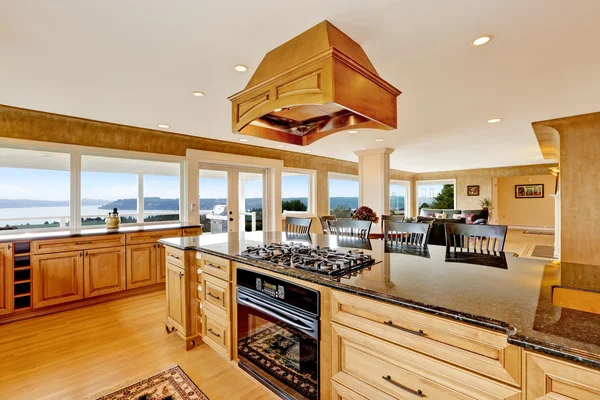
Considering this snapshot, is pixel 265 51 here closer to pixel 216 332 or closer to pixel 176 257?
pixel 176 257

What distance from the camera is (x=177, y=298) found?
251 cm

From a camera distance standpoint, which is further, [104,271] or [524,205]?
[524,205]

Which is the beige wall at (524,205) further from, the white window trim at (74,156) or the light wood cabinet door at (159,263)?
the white window trim at (74,156)

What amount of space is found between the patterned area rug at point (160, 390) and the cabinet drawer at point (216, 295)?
482 mm

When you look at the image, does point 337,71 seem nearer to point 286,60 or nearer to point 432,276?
point 286,60

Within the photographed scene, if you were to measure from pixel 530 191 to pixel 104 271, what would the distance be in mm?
12955

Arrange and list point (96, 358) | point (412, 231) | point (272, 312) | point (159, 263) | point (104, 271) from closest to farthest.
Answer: point (272, 312) → point (96, 358) → point (412, 231) → point (104, 271) → point (159, 263)

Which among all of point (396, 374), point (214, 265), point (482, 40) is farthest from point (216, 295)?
point (482, 40)

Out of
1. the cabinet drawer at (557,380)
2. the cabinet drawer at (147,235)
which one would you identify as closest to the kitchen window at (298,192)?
the cabinet drawer at (147,235)

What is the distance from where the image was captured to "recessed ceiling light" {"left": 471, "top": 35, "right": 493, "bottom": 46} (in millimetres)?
1881

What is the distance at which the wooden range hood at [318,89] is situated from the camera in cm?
147

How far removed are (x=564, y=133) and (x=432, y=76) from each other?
2775mm

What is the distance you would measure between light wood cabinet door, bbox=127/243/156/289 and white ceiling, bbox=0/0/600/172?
68.4 inches

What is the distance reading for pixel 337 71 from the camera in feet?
4.80
